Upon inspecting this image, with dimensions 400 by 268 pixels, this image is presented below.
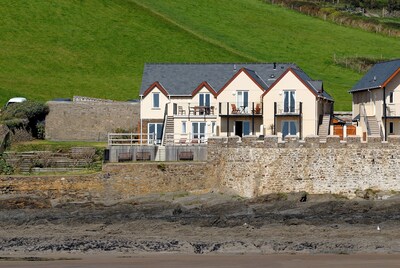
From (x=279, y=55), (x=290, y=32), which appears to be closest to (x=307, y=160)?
(x=279, y=55)

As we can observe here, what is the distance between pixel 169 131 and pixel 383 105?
1174 cm

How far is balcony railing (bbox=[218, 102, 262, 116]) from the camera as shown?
238ft

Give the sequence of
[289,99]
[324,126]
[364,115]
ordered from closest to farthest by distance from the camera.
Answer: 1. [289,99]
2. [324,126]
3. [364,115]

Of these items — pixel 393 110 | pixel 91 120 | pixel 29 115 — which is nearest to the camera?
pixel 393 110

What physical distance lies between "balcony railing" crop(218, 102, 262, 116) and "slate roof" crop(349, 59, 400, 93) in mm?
6401

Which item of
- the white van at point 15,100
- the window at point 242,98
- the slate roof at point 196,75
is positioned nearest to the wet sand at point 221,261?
the window at point 242,98

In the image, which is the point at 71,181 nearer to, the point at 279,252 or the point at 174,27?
the point at 279,252

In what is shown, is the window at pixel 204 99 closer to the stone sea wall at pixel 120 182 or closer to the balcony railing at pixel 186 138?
the balcony railing at pixel 186 138

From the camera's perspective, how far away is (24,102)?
82.4 m

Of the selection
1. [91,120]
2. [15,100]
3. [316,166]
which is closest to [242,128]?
[316,166]

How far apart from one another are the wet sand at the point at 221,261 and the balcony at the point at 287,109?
2140 cm

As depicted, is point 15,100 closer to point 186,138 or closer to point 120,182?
point 186,138

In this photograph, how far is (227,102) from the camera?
73.4m

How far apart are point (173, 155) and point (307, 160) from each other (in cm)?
720
